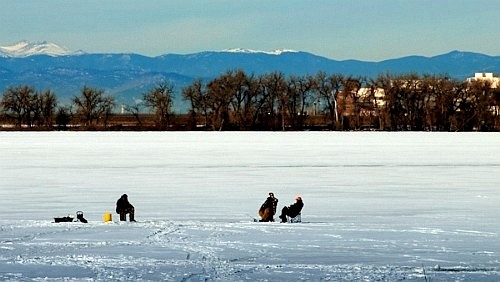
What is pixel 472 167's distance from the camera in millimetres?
31391

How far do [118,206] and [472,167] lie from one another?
58.2 feet

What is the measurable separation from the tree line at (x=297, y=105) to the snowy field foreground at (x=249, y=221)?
5077 cm

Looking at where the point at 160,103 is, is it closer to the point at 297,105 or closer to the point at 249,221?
the point at 297,105

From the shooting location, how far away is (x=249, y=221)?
17.0m

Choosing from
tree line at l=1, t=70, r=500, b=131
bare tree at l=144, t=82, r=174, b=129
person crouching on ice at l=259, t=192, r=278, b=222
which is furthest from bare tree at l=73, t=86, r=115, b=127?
person crouching on ice at l=259, t=192, r=278, b=222

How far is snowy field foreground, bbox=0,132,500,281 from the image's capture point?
444 inches

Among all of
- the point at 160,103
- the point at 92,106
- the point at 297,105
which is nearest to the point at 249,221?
the point at 160,103

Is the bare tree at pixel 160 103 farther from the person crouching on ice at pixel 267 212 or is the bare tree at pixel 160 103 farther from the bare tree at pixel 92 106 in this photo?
the person crouching on ice at pixel 267 212

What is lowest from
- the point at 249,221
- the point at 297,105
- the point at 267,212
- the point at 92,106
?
the point at 249,221

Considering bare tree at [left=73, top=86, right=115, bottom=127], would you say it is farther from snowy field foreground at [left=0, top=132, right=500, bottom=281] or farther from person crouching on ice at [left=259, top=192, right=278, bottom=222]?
person crouching on ice at [left=259, top=192, right=278, bottom=222]

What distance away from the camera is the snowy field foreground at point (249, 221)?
37.0 feet

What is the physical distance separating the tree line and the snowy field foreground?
5077 cm

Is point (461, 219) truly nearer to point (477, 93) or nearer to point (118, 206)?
point (118, 206)

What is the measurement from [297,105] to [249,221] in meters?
76.0
